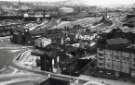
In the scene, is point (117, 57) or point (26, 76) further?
point (26, 76)

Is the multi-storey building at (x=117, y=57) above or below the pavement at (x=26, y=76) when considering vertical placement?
above

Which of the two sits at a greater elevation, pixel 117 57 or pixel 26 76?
pixel 117 57

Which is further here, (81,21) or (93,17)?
(93,17)

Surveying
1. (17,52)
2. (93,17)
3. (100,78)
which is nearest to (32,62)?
(17,52)

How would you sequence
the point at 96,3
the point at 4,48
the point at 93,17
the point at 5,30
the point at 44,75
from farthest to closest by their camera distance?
the point at 96,3, the point at 93,17, the point at 5,30, the point at 4,48, the point at 44,75

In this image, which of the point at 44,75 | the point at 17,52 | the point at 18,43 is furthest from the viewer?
the point at 18,43

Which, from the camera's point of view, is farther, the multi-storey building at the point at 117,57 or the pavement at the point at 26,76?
the multi-storey building at the point at 117,57

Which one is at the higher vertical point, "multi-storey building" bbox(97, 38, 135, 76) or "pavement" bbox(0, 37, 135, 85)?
"multi-storey building" bbox(97, 38, 135, 76)

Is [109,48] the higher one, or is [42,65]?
[109,48]

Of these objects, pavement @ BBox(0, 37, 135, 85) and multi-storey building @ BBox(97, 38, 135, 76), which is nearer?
pavement @ BBox(0, 37, 135, 85)

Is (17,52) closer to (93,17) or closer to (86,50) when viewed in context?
(86,50)
